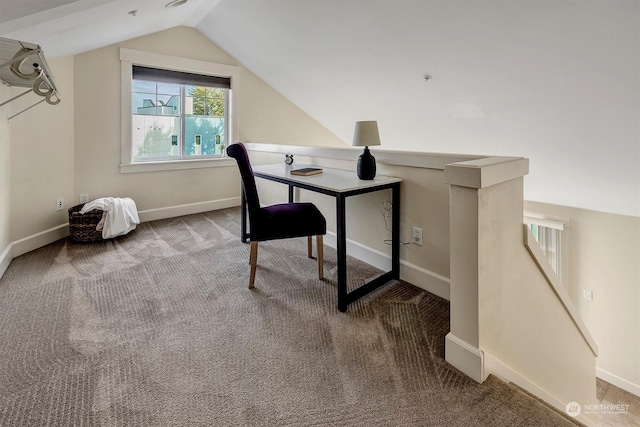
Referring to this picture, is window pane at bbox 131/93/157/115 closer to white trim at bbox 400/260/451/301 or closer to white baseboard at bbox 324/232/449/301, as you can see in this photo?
white baseboard at bbox 324/232/449/301

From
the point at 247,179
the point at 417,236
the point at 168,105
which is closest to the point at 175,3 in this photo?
the point at 168,105

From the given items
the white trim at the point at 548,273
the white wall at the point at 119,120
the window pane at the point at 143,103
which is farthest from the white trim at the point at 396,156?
the window pane at the point at 143,103

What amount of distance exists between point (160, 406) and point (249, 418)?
0.35 m

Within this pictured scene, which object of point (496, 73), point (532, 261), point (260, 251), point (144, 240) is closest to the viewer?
point (532, 261)

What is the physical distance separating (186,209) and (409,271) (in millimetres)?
3121

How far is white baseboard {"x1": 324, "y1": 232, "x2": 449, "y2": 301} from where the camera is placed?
2.18 metres

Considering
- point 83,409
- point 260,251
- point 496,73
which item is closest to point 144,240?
point 260,251

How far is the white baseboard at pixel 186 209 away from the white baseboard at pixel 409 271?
2.46 metres

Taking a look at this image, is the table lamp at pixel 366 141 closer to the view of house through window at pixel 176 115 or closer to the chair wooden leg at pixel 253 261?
the chair wooden leg at pixel 253 261

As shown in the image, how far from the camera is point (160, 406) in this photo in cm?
129

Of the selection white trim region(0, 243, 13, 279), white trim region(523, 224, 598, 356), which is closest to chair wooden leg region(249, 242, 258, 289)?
white trim region(523, 224, 598, 356)

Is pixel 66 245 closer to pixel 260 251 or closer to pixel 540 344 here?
pixel 260 251

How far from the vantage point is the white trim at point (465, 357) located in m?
1.42

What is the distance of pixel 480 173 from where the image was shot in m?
1.32
